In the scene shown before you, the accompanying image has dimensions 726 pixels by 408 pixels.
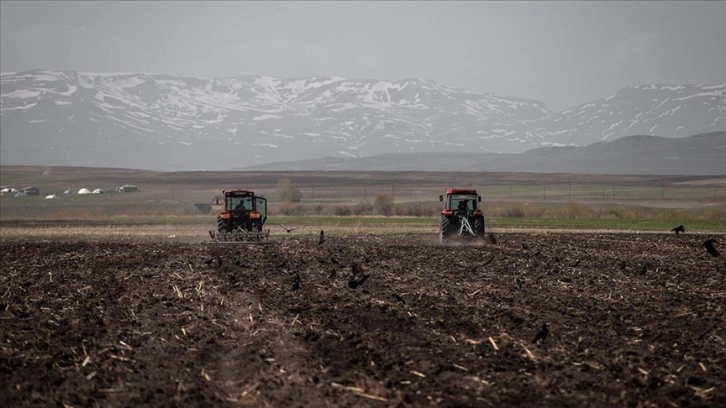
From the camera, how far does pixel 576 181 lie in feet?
562

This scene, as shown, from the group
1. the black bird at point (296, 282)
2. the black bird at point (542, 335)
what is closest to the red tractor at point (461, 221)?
the black bird at point (296, 282)

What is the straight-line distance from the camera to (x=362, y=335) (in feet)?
55.4

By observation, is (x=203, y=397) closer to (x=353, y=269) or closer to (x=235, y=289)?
(x=235, y=289)

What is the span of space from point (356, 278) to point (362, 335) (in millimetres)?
8071

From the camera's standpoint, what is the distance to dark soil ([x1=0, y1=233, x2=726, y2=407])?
1340 centimetres

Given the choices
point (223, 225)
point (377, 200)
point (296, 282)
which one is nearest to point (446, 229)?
point (223, 225)

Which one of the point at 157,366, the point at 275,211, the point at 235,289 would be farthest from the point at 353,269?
the point at 275,211

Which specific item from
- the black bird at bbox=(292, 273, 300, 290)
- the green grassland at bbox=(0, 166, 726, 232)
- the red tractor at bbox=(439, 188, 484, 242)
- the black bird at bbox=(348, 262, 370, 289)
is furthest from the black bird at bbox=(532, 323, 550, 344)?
the green grassland at bbox=(0, 166, 726, 232)

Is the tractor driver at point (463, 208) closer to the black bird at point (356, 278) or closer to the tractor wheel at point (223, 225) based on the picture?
the tractor wheel at point (223, 225)

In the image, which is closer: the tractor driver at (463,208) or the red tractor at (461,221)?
the red tractor at (461,221)

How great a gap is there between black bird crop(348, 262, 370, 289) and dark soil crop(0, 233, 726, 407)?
177 millimetres

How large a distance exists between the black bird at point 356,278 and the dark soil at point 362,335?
0.18 metres

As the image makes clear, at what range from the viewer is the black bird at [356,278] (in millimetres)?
23781

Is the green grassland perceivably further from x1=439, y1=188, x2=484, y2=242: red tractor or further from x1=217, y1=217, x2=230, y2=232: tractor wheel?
x1=439, y1=188, x2=484, y2=242: red tractor
